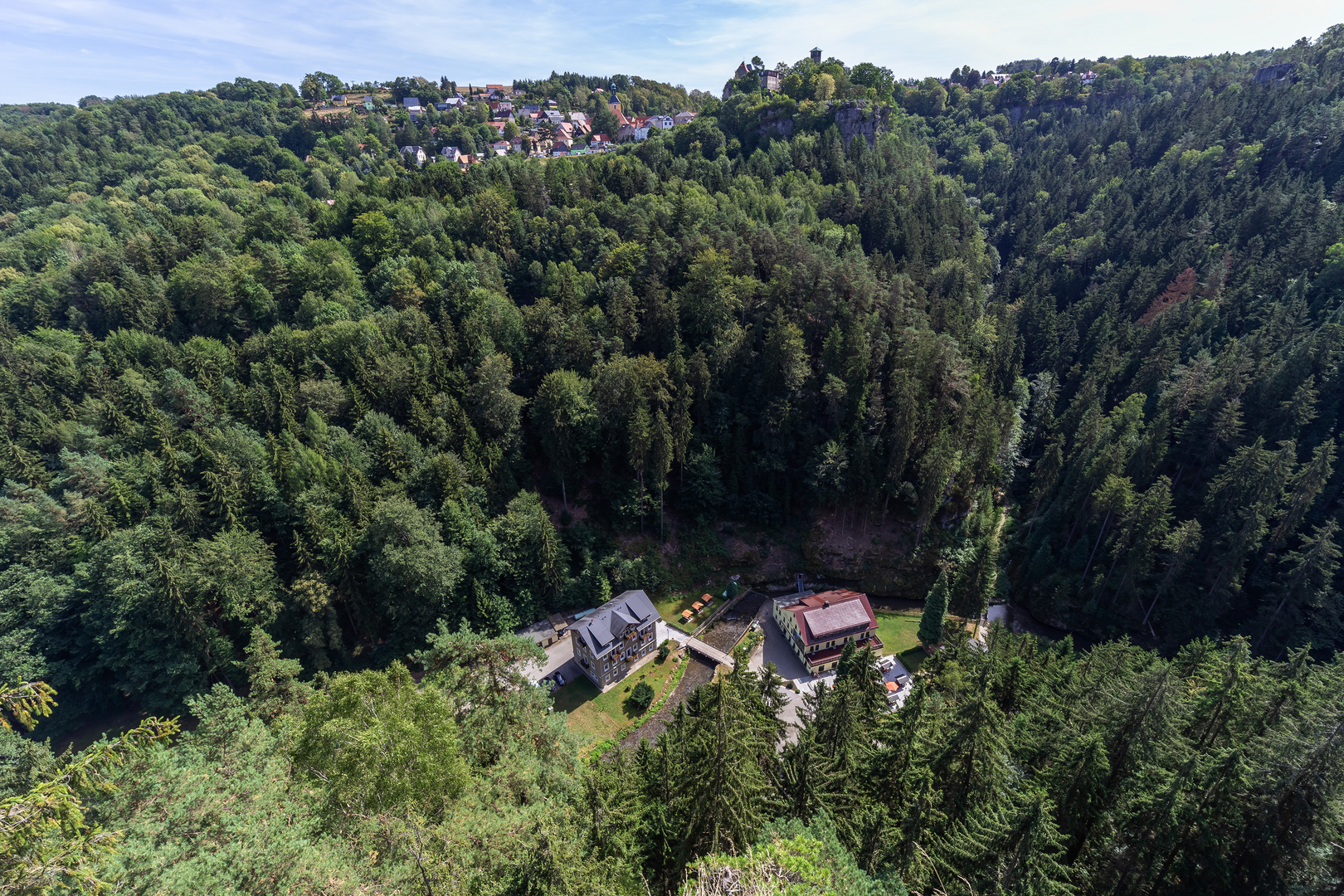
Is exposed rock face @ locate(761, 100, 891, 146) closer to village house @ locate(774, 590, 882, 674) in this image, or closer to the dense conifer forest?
the dense conifer forest

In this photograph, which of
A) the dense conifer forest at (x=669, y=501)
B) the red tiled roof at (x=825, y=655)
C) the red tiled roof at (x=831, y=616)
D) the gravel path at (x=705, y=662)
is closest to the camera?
the dense conifer forest at (x=669, y=501)

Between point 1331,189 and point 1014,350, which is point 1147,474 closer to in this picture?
point 1014,350

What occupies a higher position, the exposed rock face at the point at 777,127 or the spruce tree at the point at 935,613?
the exposed rock face at the point at 777,127

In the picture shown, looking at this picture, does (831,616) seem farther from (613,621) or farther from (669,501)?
(669,501)

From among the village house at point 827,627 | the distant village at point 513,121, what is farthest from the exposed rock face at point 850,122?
the village house at point 827,627

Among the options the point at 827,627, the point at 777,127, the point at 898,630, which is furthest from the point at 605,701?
the point at 777,127

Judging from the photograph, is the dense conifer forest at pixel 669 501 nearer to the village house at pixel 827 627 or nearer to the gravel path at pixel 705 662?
the gravel path at pixel 705 662
